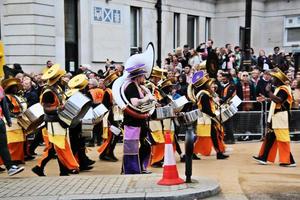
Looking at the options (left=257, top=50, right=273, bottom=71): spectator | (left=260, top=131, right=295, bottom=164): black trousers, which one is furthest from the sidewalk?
(left=257, top=50, right=273, bottom=71): spectator

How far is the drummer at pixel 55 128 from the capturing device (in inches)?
365

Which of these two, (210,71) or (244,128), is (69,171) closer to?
(210,71)

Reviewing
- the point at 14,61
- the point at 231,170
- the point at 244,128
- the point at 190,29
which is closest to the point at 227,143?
the point at 244,128

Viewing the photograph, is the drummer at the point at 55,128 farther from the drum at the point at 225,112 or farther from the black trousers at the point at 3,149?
the drum at the point at 225,112

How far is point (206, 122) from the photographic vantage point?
11.5 meters

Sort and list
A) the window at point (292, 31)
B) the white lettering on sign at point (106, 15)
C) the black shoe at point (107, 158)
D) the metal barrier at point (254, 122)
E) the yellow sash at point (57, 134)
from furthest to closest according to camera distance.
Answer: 1. the window at point (292, 31)
2. the white lettering on sign at point (106, 15)
3. the metal barrier at point (254, 122)
4. the black shoe at point (107, 158)
5. the yellow sash at point (57, 134)

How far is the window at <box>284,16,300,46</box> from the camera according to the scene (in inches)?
1139

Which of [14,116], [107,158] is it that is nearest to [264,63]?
[107,158]

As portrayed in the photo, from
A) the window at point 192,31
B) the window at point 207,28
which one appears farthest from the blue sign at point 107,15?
the window at point 207,28

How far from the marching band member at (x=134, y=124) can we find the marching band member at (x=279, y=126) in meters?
3.00

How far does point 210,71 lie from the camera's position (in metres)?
12.2

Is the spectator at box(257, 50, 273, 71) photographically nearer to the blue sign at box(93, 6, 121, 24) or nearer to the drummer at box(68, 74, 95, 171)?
the blue sign at box(93, 6, 121, 24)

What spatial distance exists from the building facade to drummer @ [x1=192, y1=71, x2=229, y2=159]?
9.29 meters

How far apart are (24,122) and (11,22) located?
9671 millimetres
